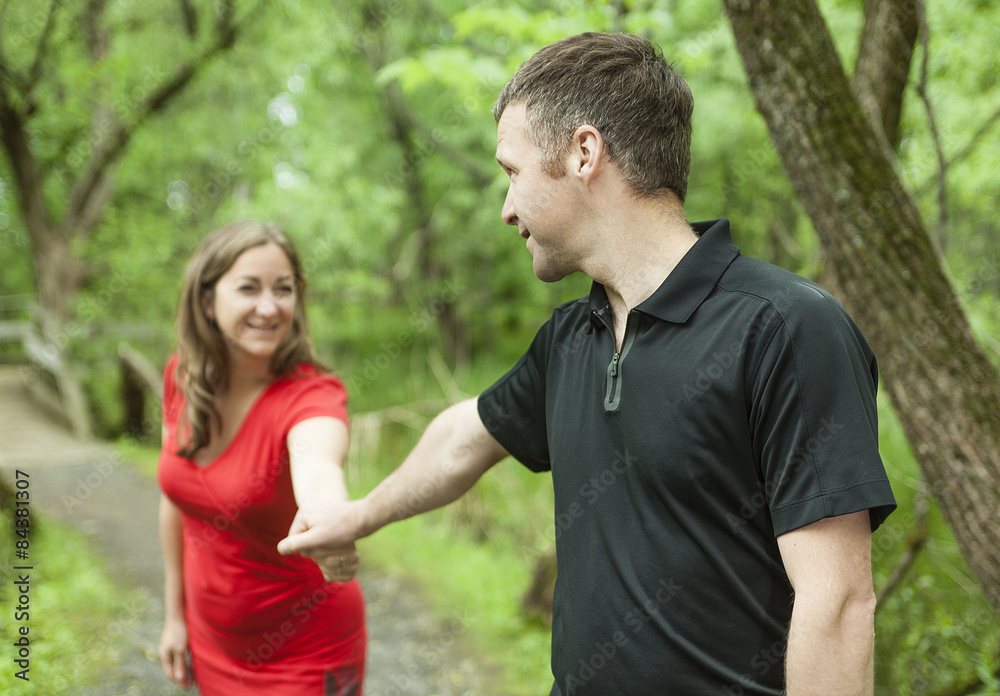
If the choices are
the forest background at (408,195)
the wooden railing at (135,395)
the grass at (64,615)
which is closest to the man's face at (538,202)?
the forest background at (408,195)

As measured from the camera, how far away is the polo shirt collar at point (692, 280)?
130 cm

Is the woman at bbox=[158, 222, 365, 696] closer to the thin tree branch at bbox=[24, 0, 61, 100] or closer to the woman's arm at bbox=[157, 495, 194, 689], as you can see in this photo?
the woman's arm at bbox=[157, 495, 194, 689]

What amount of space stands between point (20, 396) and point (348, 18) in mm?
7363

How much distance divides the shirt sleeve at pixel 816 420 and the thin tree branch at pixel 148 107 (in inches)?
385

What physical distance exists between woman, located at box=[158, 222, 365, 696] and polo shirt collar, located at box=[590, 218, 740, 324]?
3.44 ft

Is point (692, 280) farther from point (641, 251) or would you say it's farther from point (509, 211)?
point (509, 211)

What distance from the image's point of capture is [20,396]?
10656 millimetres

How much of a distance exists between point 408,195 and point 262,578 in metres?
11.2

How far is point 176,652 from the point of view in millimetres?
2271

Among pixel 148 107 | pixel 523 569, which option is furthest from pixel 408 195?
pixel 523 569

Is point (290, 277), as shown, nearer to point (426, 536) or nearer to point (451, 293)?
point (426, 536)

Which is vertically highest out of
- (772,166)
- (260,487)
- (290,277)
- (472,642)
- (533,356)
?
(772,166)

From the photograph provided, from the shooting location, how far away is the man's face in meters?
1.46

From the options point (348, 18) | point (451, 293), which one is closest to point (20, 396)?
point (451, 293)
